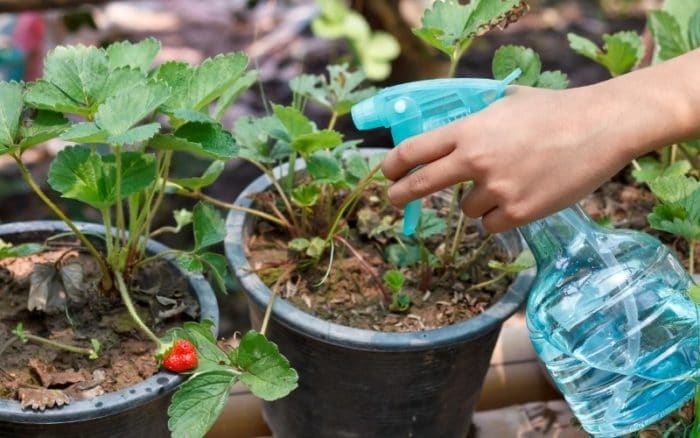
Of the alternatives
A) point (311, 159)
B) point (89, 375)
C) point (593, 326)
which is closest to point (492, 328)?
point (593, 326)

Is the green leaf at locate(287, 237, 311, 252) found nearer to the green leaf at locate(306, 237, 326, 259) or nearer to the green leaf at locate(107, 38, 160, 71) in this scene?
the green leaf at locate(306, 237, 326, 259)

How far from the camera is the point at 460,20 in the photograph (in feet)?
3.25

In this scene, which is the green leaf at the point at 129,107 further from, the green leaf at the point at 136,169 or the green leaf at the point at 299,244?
the green leaf at the point at 299,244

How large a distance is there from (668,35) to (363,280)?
48 centimetres

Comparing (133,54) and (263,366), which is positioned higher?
(133,54)

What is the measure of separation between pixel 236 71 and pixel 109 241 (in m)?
0.22

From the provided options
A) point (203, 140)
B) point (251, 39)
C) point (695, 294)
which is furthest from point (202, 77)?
point (251, 39)

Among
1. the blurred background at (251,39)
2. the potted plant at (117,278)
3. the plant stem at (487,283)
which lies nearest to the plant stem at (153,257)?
the potted plant at (117,278)

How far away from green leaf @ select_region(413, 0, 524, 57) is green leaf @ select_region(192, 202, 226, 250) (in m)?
0.27

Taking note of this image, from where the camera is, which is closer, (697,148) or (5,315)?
A: (5,315)

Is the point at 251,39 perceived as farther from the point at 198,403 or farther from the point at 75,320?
the point at 198,403

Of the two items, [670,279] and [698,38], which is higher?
[698,38]

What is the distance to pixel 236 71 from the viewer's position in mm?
943

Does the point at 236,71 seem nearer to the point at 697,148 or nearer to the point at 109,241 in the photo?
the point at 109,241
